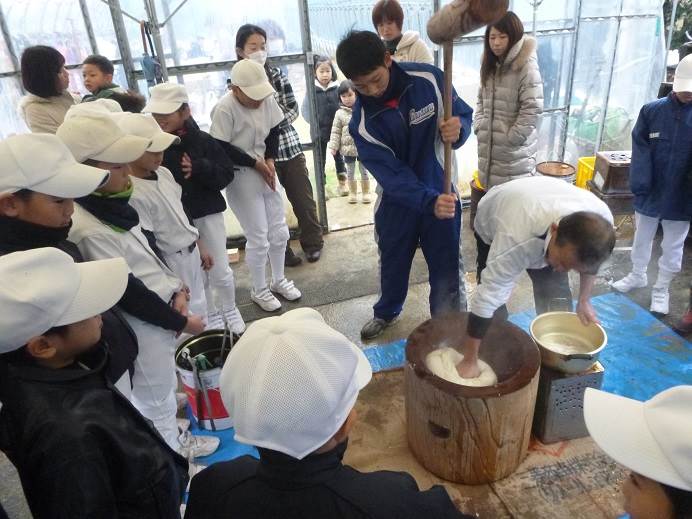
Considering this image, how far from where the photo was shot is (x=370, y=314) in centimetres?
384

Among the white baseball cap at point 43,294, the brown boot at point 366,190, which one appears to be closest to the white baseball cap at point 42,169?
the white baseball cap at point 43,294

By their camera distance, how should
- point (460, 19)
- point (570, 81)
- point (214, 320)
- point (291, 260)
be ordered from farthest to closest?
point (570, 81), point (291, 260), point (214, 320), point (460, 19)

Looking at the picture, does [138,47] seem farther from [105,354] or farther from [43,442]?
[43,442]

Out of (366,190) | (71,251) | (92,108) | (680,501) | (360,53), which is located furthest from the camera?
(366,190)

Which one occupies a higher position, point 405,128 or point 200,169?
point 405,128

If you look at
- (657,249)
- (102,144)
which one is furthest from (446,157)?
(657,249)

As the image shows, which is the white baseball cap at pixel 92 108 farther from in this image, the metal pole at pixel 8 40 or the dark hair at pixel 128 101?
the metal pole at pixel 8 40

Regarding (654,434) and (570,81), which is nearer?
(654,434)

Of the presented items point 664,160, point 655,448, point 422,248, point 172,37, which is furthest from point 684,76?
point 172,37

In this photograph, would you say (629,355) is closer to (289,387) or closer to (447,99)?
(447,99)

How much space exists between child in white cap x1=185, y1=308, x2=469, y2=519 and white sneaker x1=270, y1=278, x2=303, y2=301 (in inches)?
117

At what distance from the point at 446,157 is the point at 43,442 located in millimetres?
2191

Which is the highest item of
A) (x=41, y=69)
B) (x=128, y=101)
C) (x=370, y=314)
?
→ (x=41, y=69)

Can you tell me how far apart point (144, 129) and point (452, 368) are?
6.27ft
